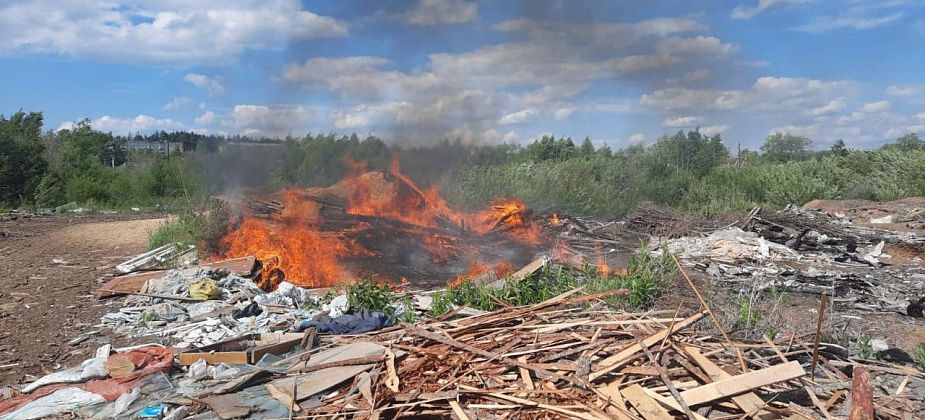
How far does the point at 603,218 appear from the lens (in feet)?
57.9

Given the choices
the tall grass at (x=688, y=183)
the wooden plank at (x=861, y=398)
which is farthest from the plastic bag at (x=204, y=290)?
the wooden plank at (x=861, y=398)

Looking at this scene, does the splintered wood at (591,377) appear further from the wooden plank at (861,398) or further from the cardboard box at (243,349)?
the cardboard box at (243,349)

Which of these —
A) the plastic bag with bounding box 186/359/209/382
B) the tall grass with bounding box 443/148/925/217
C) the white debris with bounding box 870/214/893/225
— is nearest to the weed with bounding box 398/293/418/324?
the plastic bag with bounding box 186/359/209/382

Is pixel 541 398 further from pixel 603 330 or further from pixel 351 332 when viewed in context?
pixel 351 332

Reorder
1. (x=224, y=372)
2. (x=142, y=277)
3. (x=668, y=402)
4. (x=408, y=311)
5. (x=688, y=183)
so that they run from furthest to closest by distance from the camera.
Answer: (x=688, y=183) < (x=142, y=277) < (x=408, y=311) < (x=224, y=372) < (x=668, y=402)

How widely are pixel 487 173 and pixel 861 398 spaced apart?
14.0 metres

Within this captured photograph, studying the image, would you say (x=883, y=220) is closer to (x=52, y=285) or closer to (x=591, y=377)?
(x=591, y=377)

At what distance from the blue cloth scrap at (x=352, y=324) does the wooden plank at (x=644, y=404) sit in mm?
3302

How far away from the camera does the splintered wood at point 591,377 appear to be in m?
3.90

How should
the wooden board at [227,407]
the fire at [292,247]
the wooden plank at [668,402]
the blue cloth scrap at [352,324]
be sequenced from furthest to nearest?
→ the fire at [292,247]
the blue cloth scrap at [352,324]
the wooden board at [227,407]
the wooden plank at [668,402]

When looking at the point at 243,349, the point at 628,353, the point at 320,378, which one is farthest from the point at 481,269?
the point at 628,353

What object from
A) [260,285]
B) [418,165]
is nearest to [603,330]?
[260,285]

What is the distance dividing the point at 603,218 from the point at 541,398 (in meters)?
14.0

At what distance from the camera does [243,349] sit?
6.31m
